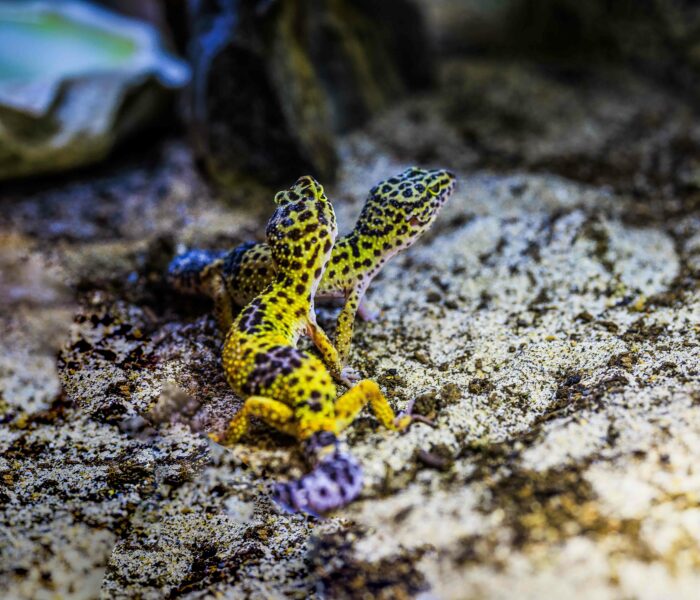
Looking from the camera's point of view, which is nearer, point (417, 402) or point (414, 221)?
point (417, 402)

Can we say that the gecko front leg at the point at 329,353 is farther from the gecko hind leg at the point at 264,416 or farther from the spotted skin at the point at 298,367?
the gecko hind leg at the point at 264,416

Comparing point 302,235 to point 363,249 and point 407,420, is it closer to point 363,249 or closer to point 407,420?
point 363,249

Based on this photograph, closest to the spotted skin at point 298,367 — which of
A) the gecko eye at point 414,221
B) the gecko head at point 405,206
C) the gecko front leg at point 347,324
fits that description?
the gecko front leg at point 347,324

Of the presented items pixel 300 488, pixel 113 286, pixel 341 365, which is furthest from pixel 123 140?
pixel 300 488

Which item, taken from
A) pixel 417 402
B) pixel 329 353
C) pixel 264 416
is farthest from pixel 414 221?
pixel 264 416

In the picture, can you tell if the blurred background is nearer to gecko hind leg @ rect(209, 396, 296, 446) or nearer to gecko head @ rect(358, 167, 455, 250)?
gecko head @ rect(358, 167, 455, 250)
